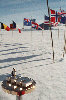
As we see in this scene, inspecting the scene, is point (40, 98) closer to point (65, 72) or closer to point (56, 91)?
point (56, 91)

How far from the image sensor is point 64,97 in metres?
4.27

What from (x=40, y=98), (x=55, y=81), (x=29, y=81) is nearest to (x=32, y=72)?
(x=55, y=81)

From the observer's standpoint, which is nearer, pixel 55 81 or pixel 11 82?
pixel 11 82

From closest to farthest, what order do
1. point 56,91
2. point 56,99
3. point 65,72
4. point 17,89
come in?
point 17,89 < point 56,99 < point 56,91 < point 65,72

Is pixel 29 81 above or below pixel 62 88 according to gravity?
above

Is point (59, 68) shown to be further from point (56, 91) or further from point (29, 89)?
point (29, 89)

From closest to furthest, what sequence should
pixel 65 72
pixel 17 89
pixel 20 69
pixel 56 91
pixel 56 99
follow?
pixel 17 89 → pixel 56 99 → pixel 56 91 → pixel 65 72 → pixel 20 69

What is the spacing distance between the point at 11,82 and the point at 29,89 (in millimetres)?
404

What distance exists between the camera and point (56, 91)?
466 centimetres

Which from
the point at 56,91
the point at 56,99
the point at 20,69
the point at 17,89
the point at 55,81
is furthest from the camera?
the point at 20,69

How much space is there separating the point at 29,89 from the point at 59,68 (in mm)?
4781

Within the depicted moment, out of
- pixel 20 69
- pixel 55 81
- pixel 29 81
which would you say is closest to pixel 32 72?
pixel 20 69

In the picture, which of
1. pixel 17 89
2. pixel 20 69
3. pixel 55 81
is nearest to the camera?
pixel 17 89

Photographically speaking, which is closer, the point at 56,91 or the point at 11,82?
the point at 11,82
